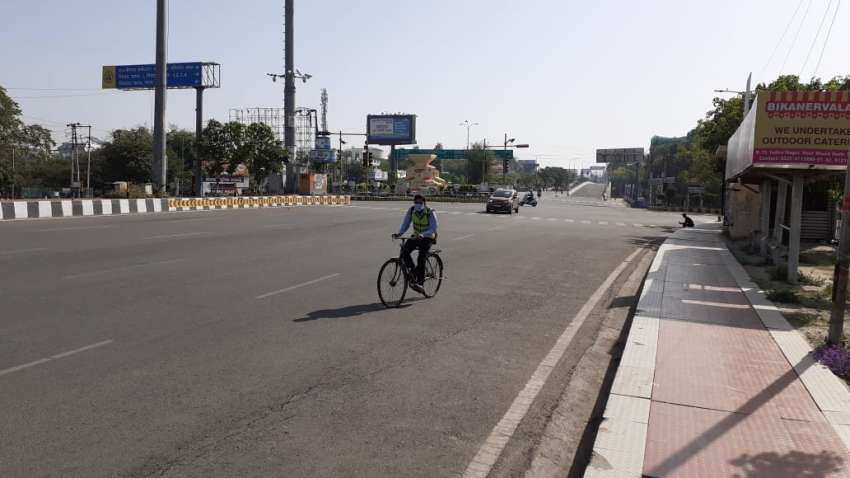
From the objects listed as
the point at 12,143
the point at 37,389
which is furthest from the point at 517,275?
the point at 12,143

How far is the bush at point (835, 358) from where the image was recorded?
6.59 m

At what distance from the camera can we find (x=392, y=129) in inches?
4345

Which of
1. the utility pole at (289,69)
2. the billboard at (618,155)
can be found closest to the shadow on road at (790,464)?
the utility pole at (289,69)

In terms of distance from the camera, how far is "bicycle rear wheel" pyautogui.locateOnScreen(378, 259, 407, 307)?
952 centimetres

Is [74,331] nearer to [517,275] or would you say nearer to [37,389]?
[37,389]

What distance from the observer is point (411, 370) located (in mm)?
6406

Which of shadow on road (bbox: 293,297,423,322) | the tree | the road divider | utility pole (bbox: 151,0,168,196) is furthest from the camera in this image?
the tree

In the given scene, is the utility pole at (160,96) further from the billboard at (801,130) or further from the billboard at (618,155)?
the billboard at (618,155)

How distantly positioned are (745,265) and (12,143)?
7831 cm

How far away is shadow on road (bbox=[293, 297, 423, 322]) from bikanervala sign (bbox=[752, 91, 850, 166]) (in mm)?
7496

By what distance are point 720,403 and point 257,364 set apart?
4.13 m

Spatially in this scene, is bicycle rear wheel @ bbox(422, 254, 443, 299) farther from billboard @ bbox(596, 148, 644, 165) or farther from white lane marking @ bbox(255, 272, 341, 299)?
billboard @ bbox(596, 148, 644, 165)

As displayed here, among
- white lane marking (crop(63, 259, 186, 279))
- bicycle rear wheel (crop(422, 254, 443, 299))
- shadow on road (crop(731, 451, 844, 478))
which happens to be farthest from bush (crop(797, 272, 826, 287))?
white lane marking (crop(63, 259, 186, 279))

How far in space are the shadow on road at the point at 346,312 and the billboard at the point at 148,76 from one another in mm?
56983
